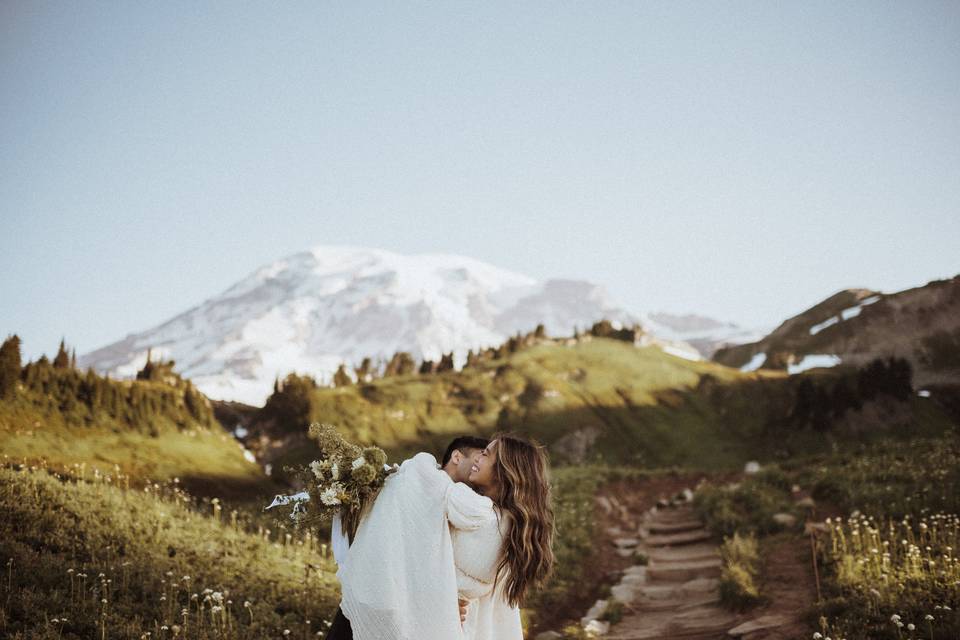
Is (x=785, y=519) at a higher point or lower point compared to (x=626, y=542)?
higher

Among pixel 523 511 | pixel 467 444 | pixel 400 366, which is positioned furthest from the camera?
pixel 400 366

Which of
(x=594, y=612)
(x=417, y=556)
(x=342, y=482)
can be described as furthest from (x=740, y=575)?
(x=342, y=482)

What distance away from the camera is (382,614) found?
425cm

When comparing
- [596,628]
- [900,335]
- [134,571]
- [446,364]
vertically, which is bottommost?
[596,628]

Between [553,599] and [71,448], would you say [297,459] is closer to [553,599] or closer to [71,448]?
[71,448]

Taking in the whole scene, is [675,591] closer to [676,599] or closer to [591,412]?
[676,599]

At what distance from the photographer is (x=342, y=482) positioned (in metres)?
4.58

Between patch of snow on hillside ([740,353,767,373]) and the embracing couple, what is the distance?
126m

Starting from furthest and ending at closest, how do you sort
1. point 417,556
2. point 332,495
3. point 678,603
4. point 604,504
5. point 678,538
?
point 604,504 → point 678,538 → point 678,603 → point 332,495 → point 417,556

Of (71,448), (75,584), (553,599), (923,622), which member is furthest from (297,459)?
(923,622)

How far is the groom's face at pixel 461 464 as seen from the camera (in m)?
5.25

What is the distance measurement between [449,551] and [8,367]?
1694 centimetres

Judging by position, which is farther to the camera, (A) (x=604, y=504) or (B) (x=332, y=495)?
(A) (x=604, y=504)

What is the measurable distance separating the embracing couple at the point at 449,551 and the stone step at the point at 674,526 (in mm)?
13256
